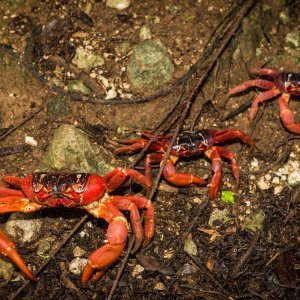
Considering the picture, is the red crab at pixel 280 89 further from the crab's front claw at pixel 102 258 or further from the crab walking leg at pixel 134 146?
the crab's front claw at pixel 102 258

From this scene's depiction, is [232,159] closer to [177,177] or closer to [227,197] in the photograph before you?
[227,197]

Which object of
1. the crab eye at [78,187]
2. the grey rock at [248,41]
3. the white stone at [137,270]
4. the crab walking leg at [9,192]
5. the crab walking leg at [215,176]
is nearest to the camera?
the crab eye at [78,187]

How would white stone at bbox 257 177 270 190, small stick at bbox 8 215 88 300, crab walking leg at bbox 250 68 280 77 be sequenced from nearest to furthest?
small stick at bbox 8 215 88 300, white stone at bbox 257 177 270 190, crab walking leg at bbox 250 68 280 77

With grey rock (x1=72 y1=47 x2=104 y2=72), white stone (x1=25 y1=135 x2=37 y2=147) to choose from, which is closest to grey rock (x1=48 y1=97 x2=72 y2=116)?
white stone (x1=25 y1=135 x2=37 y2=147)

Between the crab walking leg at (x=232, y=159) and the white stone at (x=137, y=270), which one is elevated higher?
the crab walking leg at (x=232, y=159)

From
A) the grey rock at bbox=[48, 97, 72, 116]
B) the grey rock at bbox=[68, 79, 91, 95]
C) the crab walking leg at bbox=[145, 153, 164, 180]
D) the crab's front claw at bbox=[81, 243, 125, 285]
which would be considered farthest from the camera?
the grey rock at bbox=[68, 79, 91, 95]

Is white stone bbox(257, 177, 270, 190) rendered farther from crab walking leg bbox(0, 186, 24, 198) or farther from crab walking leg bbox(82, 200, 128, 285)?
crab walking leg bbox(0, 186, 24, 198)

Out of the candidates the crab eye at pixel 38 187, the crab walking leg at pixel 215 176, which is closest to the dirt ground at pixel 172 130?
the crab walking leg at pixel 215 176

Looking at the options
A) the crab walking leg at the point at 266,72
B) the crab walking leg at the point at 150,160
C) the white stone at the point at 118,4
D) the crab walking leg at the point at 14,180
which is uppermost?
the white stone at the point at 118,4
